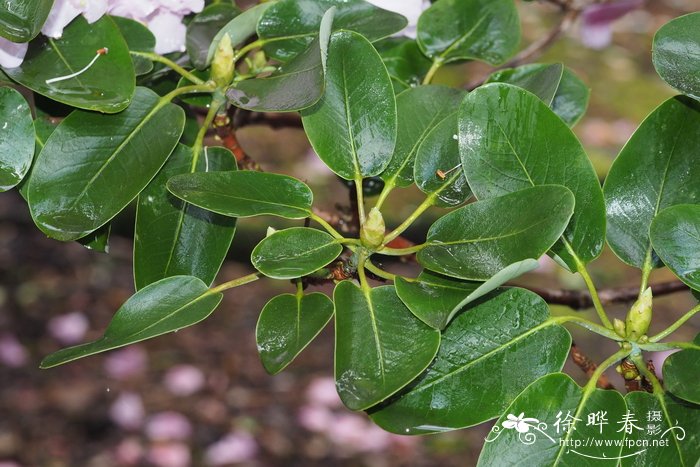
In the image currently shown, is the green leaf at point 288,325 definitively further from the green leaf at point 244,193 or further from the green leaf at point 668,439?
the green leaf at point 668,439

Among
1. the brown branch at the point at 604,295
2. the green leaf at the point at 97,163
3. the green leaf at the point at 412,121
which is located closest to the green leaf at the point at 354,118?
the green leaf at the point at 412,121

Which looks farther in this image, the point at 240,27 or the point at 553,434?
the point at 240,27

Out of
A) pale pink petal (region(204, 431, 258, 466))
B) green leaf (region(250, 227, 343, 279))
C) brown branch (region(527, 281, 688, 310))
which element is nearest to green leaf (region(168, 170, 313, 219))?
green leaf (region(250, 227, 343, 279))

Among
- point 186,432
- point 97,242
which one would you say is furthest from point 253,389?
point 97,242

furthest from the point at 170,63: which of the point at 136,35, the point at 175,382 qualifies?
the point at 175,382

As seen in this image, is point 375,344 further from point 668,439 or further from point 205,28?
point 205,28

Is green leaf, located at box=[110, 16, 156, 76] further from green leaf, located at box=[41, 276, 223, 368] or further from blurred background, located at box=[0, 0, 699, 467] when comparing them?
blurred background, located at box=[0, 0, 699, 467]

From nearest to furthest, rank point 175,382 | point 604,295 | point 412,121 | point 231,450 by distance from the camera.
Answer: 1. point 412,121
2. point 604,295
3. point 231,450
4. point 175,382
